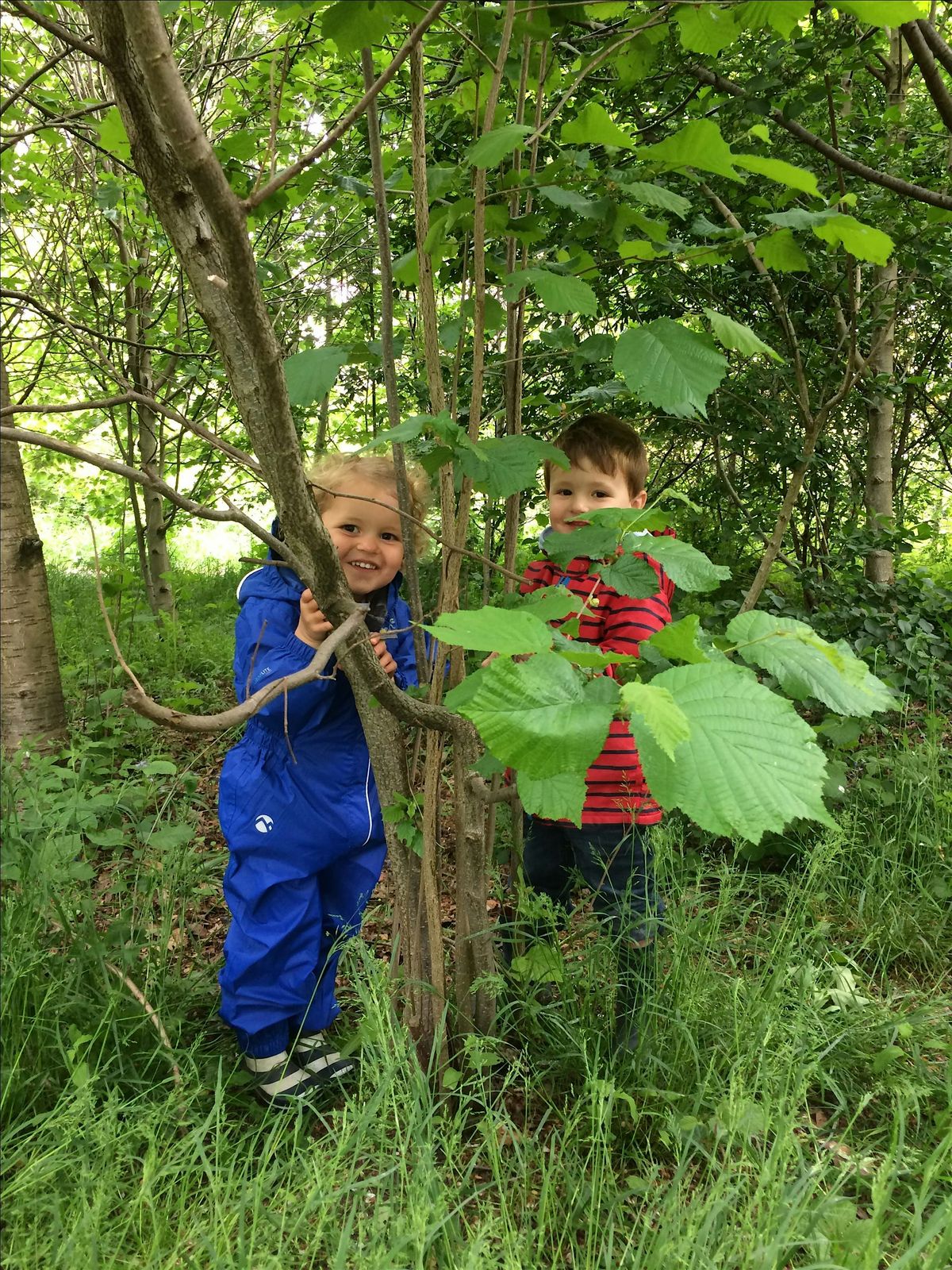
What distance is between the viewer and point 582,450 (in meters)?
1.81

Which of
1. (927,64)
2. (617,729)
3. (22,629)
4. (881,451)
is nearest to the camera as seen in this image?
(617,729)

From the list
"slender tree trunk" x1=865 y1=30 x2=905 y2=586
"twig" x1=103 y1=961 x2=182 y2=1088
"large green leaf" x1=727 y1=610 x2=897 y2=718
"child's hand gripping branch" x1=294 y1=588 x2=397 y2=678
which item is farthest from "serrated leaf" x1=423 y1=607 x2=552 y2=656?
"slender tree trunk" x1=865 y1=30 x2=905 y2=586

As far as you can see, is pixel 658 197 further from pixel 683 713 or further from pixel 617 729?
pixel 617 729

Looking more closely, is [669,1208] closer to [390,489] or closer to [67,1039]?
[67,1039]

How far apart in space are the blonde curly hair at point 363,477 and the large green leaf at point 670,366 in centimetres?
65

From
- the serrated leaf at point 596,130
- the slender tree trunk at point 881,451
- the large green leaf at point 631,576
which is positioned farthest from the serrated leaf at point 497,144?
the slender tree trunk at point 881,451

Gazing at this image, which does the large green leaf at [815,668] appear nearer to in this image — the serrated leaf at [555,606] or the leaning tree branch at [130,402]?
the serrated leaf at [555,606]

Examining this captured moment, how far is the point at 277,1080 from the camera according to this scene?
168 centimetres

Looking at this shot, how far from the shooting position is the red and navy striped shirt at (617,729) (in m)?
1.62

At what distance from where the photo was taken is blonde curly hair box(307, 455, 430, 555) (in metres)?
1.72

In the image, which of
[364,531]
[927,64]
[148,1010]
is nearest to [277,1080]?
[148,1010]

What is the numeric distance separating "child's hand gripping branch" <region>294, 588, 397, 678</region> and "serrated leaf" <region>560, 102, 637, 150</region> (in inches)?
34.3

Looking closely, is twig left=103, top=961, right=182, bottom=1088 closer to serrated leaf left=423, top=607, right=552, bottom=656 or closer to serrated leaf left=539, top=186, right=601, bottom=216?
serrated leaf left=423, top=607, right=552, bottom=656

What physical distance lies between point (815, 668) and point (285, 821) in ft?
4.05
